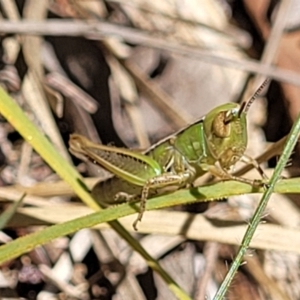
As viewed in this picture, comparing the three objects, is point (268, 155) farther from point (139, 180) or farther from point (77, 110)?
point (77, 110)

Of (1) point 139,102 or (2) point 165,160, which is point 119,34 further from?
(2) point 165,160

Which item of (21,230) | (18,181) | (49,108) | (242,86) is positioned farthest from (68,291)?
(242,86)

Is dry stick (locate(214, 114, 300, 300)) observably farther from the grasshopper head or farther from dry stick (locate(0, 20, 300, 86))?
dry stick (locate(0, 20, 300, 86))

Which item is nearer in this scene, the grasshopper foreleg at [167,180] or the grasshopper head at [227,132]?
the grasshopper head at [227,132]

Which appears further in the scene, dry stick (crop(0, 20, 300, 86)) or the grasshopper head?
dry stick (crop(0, 20, 300, 86))

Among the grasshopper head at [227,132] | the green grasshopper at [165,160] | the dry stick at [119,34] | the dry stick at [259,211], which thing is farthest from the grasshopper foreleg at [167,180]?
the dry stick at [259,211]

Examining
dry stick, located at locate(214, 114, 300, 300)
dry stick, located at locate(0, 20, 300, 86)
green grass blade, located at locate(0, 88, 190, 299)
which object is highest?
dry stick, located at locate(0, 20, 300, 86)

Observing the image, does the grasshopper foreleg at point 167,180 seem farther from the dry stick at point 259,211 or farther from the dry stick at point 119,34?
the dry stick at point 259,211

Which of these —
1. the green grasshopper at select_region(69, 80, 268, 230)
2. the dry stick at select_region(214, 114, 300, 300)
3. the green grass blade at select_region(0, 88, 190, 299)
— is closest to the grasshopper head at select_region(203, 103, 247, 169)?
the green grasshopper at select_region(69, 80, 268, 230)
